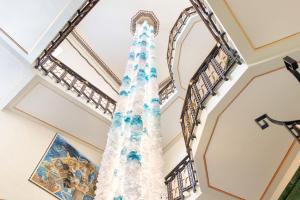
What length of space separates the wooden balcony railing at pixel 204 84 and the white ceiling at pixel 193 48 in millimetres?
1912

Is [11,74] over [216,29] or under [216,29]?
over

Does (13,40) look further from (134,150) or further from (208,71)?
(134,150)

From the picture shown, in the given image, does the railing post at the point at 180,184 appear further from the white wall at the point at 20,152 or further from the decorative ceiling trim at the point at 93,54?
the decorative ceiling trim at the point at 93,54

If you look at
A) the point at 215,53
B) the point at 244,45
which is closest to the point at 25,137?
the point at 215,53

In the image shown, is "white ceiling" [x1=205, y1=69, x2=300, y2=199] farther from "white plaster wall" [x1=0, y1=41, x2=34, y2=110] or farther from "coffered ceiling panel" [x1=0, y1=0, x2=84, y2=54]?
"white plaster wall" [x1=0, y1=41, x2=34, y2=110]

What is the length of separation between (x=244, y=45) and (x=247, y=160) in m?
1.97

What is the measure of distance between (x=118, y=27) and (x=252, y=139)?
7.80m

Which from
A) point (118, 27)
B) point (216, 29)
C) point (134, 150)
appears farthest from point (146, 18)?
point (134, 150)

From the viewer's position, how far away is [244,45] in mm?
4094

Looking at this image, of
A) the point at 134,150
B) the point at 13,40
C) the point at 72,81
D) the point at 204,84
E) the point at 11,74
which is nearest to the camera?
the point at 134,150

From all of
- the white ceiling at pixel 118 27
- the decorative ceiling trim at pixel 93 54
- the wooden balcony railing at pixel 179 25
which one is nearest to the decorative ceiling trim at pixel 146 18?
the white ceiling at pixel 118 27

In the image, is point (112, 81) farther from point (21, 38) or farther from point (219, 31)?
point (219, 31)

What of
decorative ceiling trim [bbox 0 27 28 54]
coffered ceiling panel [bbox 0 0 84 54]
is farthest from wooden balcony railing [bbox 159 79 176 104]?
decorative ceiling trim [bbox 0 27 28 54]

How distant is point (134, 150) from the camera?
2.73 metres
